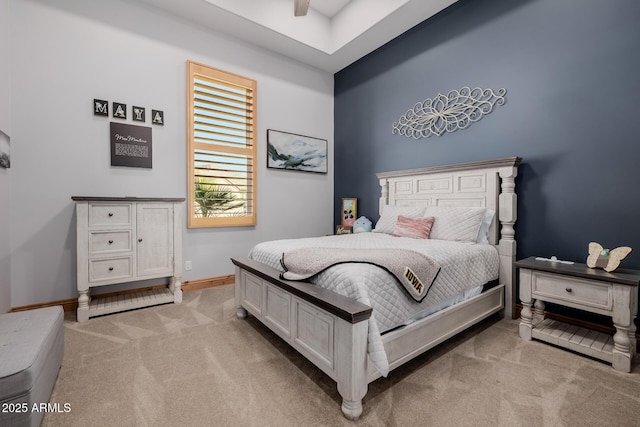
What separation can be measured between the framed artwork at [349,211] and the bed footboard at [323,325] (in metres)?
2.18

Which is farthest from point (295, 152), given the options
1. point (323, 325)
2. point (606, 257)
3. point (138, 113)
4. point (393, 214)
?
point (606, 257)

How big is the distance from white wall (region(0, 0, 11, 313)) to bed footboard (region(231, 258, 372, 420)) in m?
2.09

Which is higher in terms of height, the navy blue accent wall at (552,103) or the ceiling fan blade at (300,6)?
the ceiling fan blade at (300,6)

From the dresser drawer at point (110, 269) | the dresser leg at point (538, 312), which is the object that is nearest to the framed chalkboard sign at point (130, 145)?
the dresser drawer at point (110, 269)

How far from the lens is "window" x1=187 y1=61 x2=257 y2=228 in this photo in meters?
3.39

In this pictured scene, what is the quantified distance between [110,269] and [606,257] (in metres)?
3.92

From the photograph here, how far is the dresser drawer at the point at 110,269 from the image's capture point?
8.29 ft

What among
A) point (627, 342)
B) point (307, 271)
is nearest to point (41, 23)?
point (307, 271)

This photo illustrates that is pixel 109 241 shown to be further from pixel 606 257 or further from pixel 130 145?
pixel 606 257

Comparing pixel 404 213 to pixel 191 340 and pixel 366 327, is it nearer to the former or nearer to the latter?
pixel 366 327

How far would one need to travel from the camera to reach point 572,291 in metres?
1.94

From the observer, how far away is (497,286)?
2.51 m

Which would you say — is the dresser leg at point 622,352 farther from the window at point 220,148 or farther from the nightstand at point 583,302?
the window at point 220,148

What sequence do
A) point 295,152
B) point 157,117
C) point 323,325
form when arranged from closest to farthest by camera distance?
point 323,325, point 157,117, point 295,152
